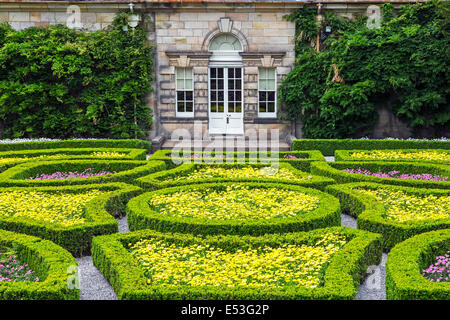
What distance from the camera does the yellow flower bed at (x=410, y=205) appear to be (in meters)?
7.96

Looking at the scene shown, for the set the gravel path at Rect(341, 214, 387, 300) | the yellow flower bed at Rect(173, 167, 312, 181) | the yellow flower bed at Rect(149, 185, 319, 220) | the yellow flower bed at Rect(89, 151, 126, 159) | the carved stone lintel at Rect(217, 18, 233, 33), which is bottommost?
the gravel path at Rect(341, 214, 387, 300)

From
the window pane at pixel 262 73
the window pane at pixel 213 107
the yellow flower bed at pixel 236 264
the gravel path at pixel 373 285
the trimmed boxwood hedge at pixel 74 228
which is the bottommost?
the gravel path at pixel 373 285

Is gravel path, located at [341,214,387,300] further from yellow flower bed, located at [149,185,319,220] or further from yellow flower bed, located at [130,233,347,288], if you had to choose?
yellow flower bed, located at [149,185,319,220]

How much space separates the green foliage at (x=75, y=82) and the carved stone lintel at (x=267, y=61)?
3.82m

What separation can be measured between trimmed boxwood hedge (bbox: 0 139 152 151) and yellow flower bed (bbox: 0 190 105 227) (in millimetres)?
5452

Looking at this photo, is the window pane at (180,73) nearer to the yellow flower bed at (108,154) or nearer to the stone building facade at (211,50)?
the stone building facade at (211,50)

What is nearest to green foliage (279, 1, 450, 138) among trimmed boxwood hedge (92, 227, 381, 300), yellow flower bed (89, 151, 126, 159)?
yellow flower bed (89, 151, 126, 159)

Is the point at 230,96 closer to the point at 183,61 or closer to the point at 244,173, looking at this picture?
the point at 183,61

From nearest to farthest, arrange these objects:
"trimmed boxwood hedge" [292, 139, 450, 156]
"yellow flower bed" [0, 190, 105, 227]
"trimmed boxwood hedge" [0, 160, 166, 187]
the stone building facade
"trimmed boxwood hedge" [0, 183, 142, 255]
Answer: "trimmed boxwood hedge" [0, 183, 142, 255], "yellow flower bed" [0, 190, 105, 227], "trimmed boxwood hedge" [0, 160, 166, 187], "trimmed boxwood hedge" [292, 139, 450, 156], the stone building facade

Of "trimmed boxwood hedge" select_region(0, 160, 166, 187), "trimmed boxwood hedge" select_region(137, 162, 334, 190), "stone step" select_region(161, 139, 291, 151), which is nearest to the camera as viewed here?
"trimmed boxwood hedge" select_region(137, 162, 334, 190)

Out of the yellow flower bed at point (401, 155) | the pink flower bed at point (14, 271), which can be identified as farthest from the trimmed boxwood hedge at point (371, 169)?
the pink flower bed at point (14, 271)

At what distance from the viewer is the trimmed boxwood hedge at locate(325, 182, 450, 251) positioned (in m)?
7.24

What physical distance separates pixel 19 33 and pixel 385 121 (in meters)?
12.6

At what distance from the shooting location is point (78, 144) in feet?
49.6
